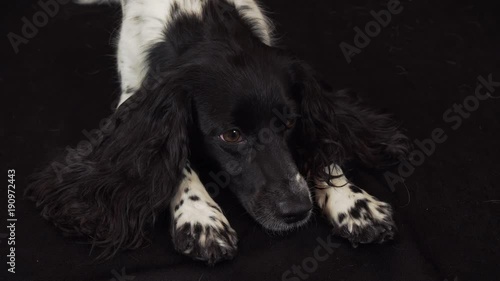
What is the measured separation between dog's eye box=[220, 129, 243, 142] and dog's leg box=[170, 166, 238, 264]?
0.29 metres

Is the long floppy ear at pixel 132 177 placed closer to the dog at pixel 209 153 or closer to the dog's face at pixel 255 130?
the dog at pixel 209 153

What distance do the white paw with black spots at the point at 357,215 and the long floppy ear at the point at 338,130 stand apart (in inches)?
5.0

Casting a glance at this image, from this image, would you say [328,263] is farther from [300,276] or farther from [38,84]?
[38,84]

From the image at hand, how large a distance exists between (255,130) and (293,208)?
36 centimetres

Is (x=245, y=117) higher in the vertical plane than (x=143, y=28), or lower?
lower

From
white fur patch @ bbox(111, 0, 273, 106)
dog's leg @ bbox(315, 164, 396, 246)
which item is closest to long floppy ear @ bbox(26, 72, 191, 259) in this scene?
white fur patch @ bbox(111, 0, 273, 106)

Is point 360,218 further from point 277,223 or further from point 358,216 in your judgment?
point 277,223

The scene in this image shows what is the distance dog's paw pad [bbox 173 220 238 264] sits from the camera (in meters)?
2.83

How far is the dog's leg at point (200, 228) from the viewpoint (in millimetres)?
2838

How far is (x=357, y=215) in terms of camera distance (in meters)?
2.99

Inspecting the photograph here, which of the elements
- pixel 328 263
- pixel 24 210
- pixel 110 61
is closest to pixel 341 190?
pixel 328 263

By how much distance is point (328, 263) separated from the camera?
293 centimetres

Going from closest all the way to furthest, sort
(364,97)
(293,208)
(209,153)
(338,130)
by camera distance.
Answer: (293,208) → (209,153) → (338,130) → (364,97)

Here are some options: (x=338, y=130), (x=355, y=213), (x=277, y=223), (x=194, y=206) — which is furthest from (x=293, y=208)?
(x=338, y=130)
